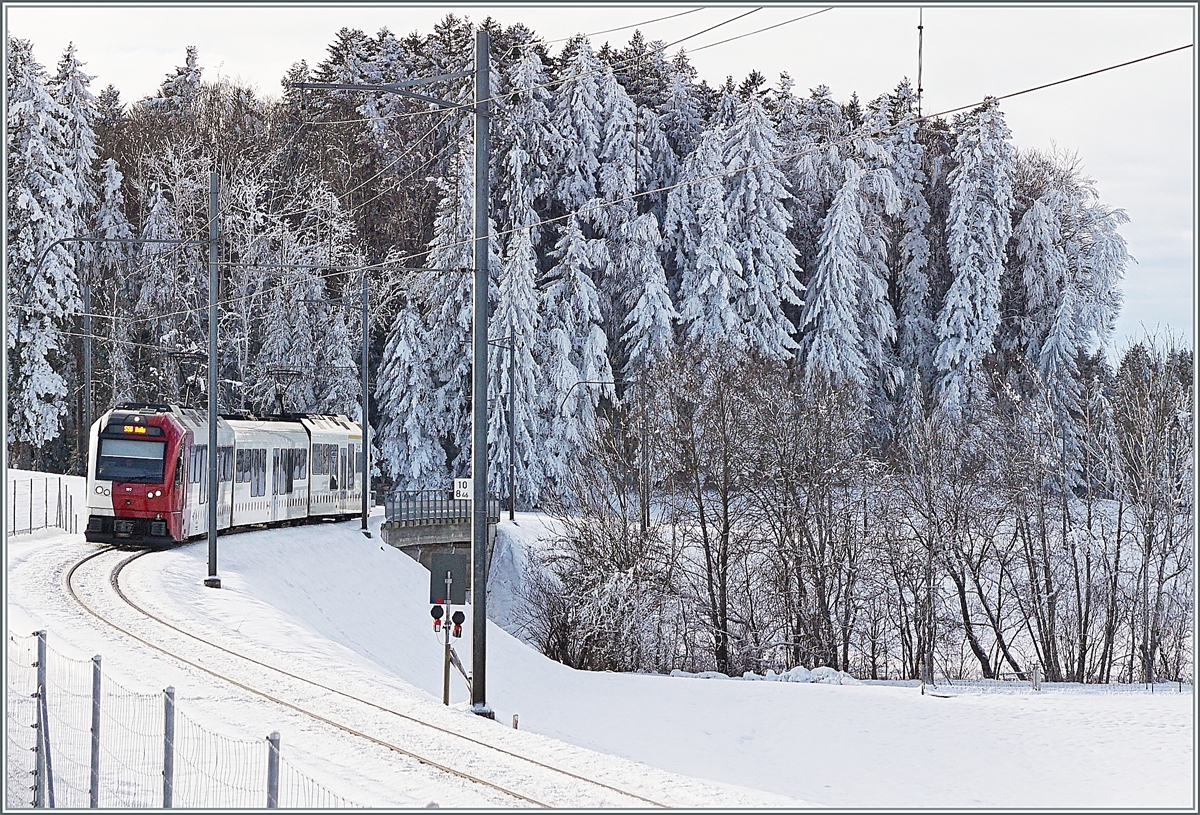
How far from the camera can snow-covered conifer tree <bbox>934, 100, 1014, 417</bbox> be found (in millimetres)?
60541

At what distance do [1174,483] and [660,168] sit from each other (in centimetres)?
3323

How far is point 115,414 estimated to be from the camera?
29.8m

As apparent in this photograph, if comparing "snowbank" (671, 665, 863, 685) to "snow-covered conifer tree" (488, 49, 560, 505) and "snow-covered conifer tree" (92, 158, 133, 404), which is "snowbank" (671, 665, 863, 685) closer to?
"snow-covered conifer tree" (488, 49, 560, 505)

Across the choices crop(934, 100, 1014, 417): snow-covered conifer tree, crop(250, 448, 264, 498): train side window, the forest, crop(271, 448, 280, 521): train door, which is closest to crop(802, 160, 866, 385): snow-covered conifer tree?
the forest

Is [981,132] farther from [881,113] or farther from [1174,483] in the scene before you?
[1174,483]

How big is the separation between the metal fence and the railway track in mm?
26443

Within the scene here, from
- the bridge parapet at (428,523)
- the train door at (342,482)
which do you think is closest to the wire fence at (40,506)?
the train door at (342,482)

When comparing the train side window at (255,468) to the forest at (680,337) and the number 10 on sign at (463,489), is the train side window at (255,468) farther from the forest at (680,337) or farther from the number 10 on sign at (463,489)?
the number 10 on sign at (463,489)

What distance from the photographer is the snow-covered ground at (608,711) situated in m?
14.9

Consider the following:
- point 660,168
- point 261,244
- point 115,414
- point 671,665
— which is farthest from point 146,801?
point 660,168

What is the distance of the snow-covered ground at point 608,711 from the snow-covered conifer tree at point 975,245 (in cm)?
2855

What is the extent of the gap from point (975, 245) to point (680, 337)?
48.6ft

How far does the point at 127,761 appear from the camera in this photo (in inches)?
466

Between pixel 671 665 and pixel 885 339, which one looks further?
pixel 885 339
